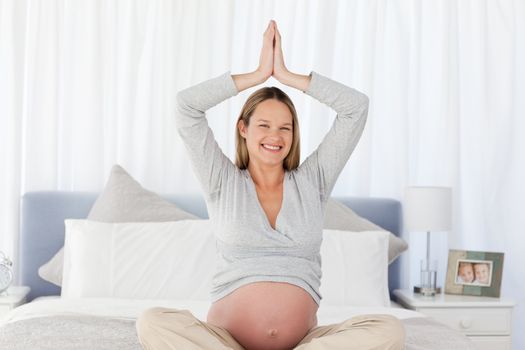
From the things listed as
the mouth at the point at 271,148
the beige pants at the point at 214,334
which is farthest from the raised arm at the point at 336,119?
the beige pants at the point at 214,334

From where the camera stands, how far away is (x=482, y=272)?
3.79 meters

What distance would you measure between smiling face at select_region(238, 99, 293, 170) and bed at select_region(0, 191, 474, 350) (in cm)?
67

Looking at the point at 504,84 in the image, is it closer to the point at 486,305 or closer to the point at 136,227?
the point at 486,305

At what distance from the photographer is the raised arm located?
240cm

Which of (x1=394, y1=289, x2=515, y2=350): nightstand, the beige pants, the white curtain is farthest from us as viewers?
the white curtain

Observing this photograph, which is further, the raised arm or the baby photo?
the baby photo

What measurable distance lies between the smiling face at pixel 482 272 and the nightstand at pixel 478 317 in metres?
0.19

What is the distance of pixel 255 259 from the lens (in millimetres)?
2309

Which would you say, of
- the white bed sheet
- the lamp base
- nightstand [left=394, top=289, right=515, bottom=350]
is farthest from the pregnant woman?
the lamp base

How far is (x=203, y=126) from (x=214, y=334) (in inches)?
24.1

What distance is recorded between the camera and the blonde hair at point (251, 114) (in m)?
2.49

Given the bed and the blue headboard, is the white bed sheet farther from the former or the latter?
the blue headboard

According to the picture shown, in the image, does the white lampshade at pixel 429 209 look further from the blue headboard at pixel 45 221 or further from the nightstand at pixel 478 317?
the blue headboard at pixel 45 221

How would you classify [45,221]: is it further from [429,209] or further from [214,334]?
[214,334]
